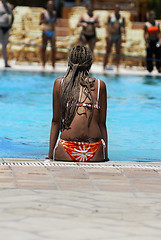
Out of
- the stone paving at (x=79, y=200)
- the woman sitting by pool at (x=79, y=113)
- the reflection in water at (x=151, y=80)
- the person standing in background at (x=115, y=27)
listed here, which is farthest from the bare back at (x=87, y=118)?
the person standing in background at (x=115, y=27)

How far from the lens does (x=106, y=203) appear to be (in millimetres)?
3695

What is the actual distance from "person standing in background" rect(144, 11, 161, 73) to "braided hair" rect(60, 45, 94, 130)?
1146 cm

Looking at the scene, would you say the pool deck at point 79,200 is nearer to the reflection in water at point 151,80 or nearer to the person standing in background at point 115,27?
the reflection in water at point 151,80

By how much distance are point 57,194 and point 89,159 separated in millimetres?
1182

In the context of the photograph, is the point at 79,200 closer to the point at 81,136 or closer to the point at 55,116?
the point at 81,136

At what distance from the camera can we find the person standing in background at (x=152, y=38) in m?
16.3

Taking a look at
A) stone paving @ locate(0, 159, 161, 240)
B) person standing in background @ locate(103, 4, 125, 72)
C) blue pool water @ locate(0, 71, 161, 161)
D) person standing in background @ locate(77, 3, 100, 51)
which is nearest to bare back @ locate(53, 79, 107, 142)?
stone paving @ locate(0, 159, 161, 240)

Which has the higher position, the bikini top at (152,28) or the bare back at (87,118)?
the bare back at (87,118)

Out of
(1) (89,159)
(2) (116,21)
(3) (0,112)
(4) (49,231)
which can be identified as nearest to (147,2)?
(2) (116,21)

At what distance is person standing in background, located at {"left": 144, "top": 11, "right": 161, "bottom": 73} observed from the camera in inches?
642

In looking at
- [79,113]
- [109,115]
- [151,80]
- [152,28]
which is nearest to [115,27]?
[152,28]

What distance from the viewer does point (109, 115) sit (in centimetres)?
998

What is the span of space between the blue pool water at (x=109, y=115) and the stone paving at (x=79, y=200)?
1.96 meters

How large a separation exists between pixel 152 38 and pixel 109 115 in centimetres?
707
